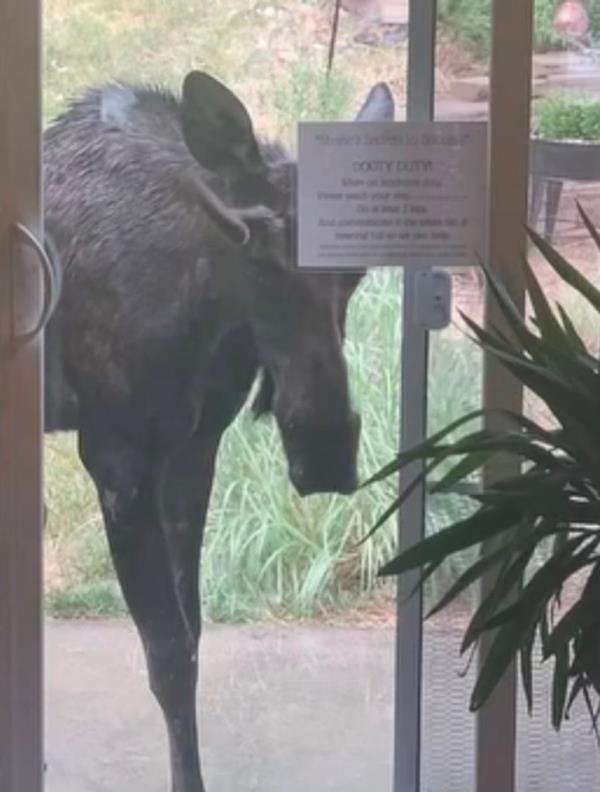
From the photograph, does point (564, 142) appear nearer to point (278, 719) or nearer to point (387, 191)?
point (387, 191)

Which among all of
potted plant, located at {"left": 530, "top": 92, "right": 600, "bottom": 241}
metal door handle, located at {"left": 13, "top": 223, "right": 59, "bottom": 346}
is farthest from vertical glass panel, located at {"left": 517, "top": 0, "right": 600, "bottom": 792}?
metal door handle, located at {"left": 13, "top": 223, "right": 59, "bottom": 346}

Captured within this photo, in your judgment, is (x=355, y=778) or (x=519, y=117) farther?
(x=355, y=778)

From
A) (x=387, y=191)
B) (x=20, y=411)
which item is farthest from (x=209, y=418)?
(x=387, y=191)

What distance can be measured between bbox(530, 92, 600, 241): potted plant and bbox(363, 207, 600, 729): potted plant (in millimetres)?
483

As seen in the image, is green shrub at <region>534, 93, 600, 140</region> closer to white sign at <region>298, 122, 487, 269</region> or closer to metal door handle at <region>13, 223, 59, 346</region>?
white sign at <region>298, 122, 487, 269</region>

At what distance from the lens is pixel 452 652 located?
2.59 meters

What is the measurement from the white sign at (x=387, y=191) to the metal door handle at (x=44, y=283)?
42 centimetres

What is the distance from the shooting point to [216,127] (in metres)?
2.47

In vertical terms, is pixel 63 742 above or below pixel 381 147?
below

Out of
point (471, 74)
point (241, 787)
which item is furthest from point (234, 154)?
point (241, 787)

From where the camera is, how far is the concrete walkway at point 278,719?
259cm

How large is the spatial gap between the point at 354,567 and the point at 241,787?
0.47 metres

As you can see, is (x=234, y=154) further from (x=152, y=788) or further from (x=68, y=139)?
(x=152, y=788)

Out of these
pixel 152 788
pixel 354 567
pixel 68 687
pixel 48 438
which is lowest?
pixel 152 788
